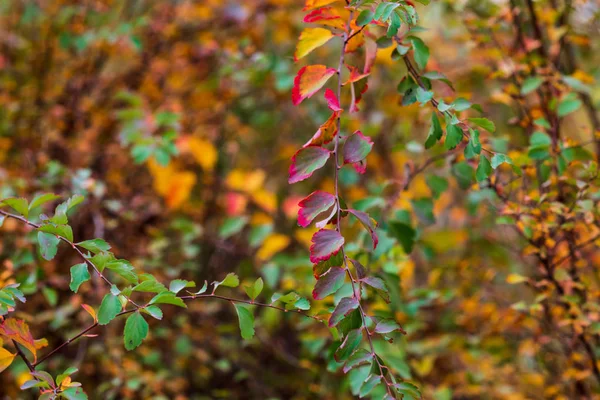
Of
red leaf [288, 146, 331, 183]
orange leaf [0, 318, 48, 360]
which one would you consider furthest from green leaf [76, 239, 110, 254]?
red leaf [288, 146, 331, 183]

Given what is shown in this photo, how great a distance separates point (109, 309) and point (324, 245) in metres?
0.28

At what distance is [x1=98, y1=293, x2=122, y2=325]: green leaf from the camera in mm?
678

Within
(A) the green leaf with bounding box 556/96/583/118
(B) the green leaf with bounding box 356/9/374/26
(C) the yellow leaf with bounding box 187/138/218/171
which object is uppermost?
(B) the green leaf with bounding box 356/9/374/26

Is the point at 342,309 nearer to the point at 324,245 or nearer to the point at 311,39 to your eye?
the point at 324,245

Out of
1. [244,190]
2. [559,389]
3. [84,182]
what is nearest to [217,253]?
[244,190]

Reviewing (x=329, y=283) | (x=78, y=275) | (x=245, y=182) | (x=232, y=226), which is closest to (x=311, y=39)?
(x=329, y=283)

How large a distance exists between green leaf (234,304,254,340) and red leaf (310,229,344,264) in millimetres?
138

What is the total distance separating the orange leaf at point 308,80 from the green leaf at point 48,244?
0.38 metres

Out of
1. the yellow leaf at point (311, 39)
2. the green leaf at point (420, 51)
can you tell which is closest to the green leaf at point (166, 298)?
the yellow leaf at point (311, 39)

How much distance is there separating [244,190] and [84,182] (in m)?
0.58

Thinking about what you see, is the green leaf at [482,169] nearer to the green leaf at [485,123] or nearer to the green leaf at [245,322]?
the green leaf at [485,123]

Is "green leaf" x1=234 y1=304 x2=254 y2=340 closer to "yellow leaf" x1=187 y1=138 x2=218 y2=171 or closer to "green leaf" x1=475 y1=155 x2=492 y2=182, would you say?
"green leaf" x1=475 y1=155 x2=492 y2=182

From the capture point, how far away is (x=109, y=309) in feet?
2.25

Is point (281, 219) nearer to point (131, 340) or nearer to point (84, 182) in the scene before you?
point (84, 182)
